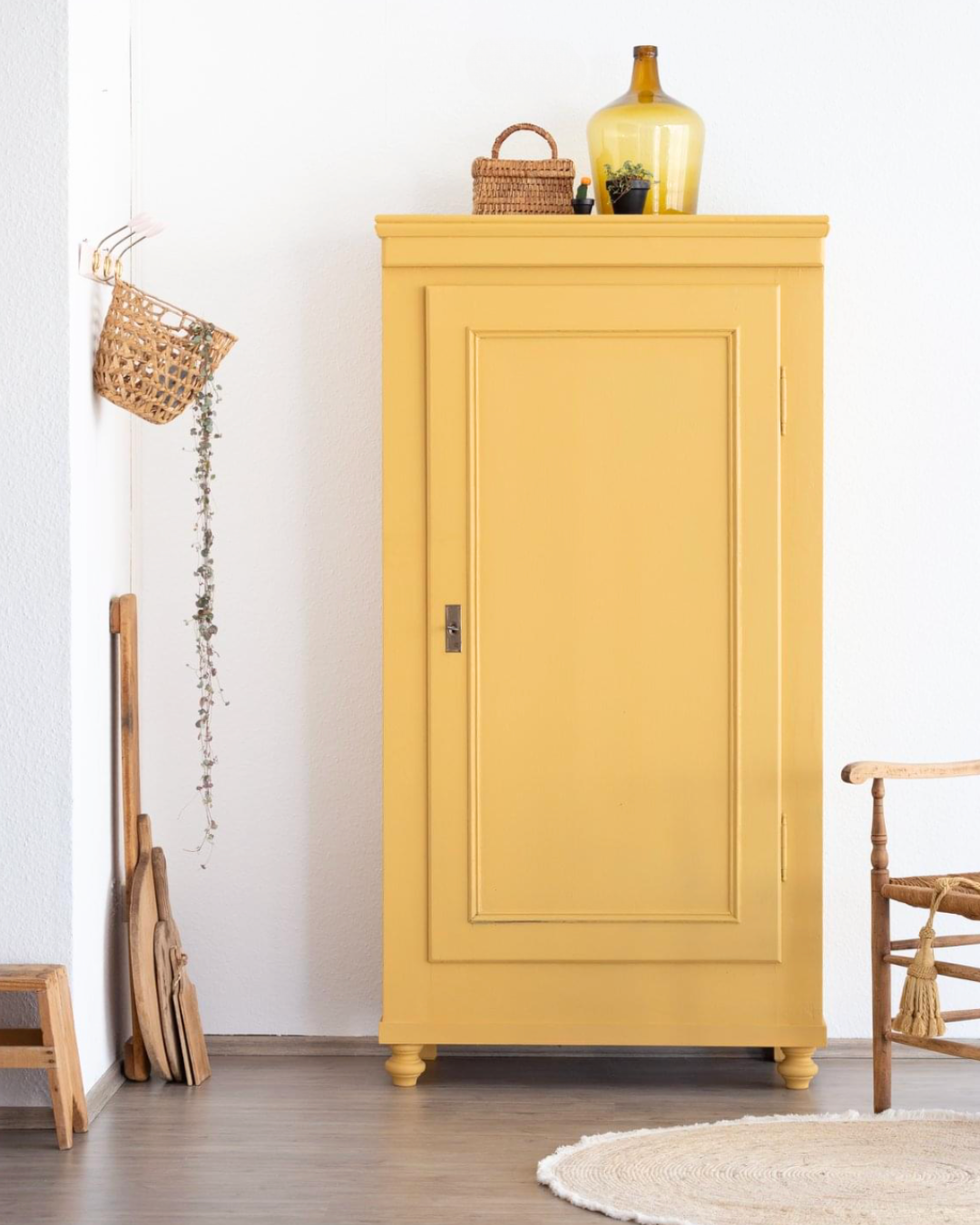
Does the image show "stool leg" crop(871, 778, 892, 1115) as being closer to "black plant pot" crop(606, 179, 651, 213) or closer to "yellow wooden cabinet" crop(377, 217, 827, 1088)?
"yellow wooden cabinet" crop(377, 217, 827, 1088)

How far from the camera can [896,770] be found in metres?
2.83

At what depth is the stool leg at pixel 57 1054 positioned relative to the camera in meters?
2.62

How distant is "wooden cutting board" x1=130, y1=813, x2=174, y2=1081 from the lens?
9.84 feet

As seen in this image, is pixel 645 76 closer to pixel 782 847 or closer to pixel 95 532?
pixel 95 532

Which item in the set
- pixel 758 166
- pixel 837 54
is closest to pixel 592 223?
pixel 758 166

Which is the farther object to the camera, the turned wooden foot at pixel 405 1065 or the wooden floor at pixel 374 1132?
the turned wooden foot at pixel 405 1065

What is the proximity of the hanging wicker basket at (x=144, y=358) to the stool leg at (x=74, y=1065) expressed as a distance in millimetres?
1182

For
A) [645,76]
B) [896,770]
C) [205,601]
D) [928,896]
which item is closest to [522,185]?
[645,76]

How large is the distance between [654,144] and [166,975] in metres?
2.11

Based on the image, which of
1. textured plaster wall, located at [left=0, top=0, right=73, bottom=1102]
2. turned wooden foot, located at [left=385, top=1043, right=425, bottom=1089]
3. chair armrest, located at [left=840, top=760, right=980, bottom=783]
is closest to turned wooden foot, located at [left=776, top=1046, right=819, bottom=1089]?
chair armrest, located at [left=840, top=760, right=980, bottom=783]

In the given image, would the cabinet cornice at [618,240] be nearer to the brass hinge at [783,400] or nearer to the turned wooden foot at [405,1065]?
the brass hinge at [783,400]

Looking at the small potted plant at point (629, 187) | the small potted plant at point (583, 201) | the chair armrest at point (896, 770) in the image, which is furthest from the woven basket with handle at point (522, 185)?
the chair armrest at point (896, 770)

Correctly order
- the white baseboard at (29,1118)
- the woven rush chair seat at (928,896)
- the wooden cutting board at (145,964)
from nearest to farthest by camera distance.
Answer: the woven rush chair seat at (928,896) → the white baseboard at (29,1118) → the wooden cutting board at (145,964)

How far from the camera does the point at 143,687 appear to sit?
3334 mm
